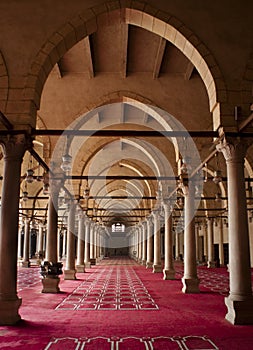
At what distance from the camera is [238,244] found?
27.6 ft

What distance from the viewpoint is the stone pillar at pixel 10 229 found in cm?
793

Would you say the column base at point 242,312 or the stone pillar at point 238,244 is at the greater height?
the stone pillar at point 238,244

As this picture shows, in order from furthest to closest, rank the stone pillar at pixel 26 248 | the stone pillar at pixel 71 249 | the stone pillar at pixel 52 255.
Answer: the stone pillar at pixel 26 248, the stone pillar at pixel 71 249, the stone pillar at pixel 52 255

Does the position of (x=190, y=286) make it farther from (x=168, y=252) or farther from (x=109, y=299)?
(x=168, y=252)

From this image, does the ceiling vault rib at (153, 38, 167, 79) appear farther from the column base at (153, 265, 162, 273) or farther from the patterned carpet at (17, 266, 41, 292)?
the column base at (153, 265, 162, 273)

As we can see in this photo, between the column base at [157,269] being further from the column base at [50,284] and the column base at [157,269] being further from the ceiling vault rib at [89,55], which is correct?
the ceiling vault rib at [89,55]

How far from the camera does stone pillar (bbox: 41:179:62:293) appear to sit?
13188 millimetres

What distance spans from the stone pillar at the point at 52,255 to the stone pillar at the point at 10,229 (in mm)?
5014

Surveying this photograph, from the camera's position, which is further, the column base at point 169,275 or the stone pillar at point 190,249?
the column base at point 169,275

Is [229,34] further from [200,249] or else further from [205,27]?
[200,249]

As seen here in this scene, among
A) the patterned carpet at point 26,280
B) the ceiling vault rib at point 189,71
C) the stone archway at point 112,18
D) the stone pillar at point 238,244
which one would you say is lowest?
the patterned carpet at point 26,280

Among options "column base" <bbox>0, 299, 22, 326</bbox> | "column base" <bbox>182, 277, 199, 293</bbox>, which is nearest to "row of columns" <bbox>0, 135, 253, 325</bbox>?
"column base" <bbox>0, 299, 22, 326</bbox>

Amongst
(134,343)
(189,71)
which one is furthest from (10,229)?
(189,71)

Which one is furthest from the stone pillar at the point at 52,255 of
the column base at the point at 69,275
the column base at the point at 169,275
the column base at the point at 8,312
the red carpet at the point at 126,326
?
the column base at the point at 169,275
